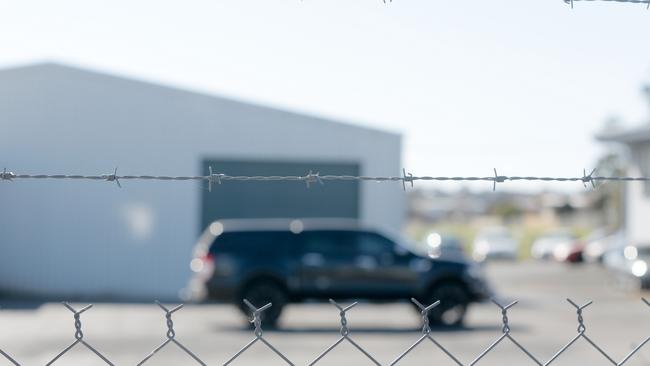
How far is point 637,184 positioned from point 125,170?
18.2 metres

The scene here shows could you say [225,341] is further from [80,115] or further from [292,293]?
[80,115]

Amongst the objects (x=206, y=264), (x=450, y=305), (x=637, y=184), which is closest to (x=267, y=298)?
(x=206, y=264)

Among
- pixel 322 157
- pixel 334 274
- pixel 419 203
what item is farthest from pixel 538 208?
pixel 334 274

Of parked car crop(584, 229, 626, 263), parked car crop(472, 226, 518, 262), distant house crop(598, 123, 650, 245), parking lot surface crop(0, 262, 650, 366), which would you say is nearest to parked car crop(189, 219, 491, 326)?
parking lot surface crop(0, 262, 650, 366)

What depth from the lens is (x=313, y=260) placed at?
18.6 meters

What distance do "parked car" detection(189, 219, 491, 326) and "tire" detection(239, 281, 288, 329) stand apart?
0.05 ft

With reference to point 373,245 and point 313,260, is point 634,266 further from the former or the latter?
point 313,260

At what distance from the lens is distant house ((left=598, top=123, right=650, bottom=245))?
112ft

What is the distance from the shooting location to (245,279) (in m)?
18.3

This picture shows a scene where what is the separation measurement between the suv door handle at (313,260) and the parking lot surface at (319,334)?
3.43 feet

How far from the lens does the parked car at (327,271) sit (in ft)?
60.2

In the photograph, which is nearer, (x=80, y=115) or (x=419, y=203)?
(x=80, y=115)

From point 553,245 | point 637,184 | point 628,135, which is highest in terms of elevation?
point 628,135

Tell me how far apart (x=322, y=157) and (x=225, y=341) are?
10.7 m
